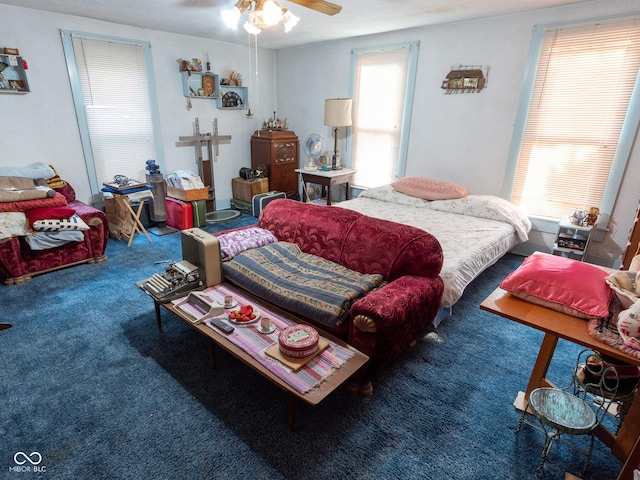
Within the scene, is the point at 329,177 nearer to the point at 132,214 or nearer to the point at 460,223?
the point at 460,223

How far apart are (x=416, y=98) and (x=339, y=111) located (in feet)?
3.14

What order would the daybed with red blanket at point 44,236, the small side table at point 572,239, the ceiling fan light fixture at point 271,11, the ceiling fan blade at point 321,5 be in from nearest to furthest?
the ceiling fan light fixture at point 271,11 < the ceiling fan blade at point 321,5 < the daybed with red blanket at point 44,236 < the small side table at point 572,239

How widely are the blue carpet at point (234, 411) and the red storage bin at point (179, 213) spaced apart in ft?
6.37

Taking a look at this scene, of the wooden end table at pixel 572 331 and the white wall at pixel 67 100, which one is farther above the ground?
the white wall at pixel 67 100

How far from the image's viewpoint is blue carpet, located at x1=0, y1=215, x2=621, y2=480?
5.02 ft

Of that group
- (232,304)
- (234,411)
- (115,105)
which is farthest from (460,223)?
(115,105)

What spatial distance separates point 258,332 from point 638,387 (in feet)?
5.64

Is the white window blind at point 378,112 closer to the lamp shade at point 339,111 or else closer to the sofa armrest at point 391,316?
the lamp shade at point 339,111

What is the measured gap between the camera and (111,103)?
4.07 meters

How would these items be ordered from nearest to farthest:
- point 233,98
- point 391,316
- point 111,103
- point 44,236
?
1. point 391,316
2. point 44,236
3. point 111,103
4. point 233,98

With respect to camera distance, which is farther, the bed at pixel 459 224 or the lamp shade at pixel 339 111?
the lamp shade at pixel 339 111

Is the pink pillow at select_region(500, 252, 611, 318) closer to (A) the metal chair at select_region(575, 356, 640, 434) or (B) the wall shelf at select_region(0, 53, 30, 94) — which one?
(A) the metal chair at select_region(575, 356, 640, 434)

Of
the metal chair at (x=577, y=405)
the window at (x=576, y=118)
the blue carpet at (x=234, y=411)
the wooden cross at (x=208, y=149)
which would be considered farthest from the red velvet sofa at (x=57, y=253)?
the window at (x=576, y=118)

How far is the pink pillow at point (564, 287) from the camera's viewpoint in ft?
4.72
